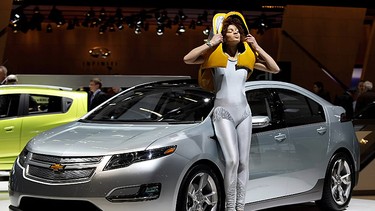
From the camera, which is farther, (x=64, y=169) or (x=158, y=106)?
(x=158, y=106)

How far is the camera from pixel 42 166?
533cm

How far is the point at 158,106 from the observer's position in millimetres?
6242

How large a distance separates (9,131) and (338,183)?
4.31 meters

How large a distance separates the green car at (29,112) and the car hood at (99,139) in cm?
324

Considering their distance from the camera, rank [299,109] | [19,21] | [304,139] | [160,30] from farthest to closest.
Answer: [160,30]
[19,21]
[299,109]
[304,139]

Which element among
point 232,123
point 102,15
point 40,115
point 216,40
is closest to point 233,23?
point 216,40

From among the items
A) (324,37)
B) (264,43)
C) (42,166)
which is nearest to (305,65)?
(324,37)

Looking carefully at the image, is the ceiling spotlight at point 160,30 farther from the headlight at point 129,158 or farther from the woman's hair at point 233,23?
the headlight at point 129,158

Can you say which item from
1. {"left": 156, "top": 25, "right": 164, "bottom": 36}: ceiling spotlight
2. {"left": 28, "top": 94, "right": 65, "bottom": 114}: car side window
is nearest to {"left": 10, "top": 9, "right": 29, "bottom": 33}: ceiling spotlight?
{"left": 156, "top": 25, "right": 164, "bottom": 36}: ceiling spotlight

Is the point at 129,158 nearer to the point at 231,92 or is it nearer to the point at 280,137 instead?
the point at 231,92

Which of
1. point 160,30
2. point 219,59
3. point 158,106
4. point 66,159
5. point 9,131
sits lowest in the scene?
point 160,30

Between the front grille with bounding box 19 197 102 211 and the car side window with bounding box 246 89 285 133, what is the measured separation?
1.91m

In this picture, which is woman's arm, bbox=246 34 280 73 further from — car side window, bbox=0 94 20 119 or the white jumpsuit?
car side window, bbox=0 94 20 119

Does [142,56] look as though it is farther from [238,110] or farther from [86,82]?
[238,110]
